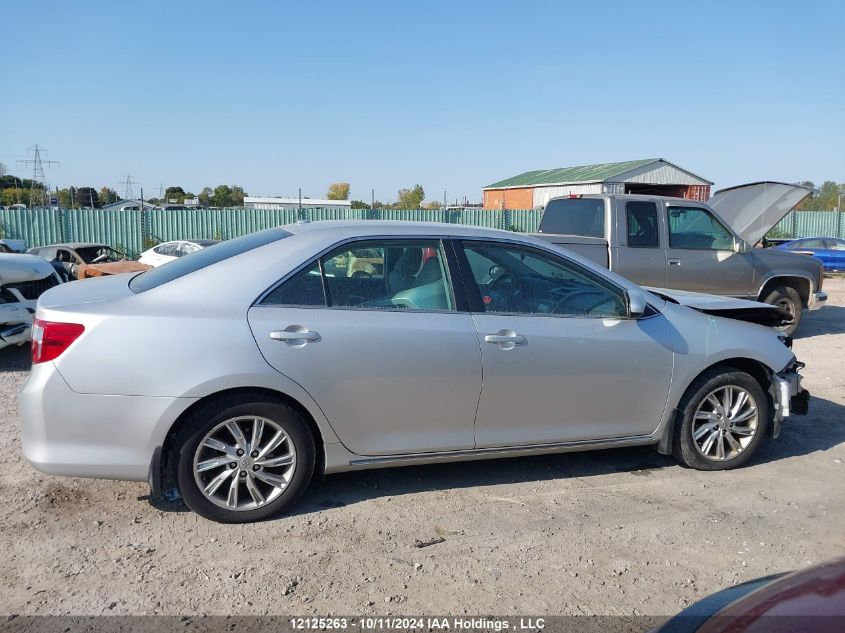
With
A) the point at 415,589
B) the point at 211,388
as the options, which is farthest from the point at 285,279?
the point at 415,589

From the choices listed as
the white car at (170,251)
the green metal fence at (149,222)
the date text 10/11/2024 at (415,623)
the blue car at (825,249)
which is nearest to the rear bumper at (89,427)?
the date text 10/11/2024 at (415,623)

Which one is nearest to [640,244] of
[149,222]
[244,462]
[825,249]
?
[244,462]

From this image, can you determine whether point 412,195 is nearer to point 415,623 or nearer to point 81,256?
point 81,256

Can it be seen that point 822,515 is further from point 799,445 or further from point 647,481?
point 799,445

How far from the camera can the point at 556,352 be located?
405 cm

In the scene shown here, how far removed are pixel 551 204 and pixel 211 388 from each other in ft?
22.3

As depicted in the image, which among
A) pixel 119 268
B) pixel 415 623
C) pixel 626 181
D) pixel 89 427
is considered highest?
pixel 626 181

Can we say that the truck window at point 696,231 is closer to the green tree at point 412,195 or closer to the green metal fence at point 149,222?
the green metal fence at point 149,222

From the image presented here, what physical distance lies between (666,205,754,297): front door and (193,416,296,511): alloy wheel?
6382mm

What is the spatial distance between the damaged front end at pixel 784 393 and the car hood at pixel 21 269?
7268 millimetres

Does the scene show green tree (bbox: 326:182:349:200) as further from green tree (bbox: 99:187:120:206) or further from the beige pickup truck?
the beige pickup truck

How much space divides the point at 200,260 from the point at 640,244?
19.9 feet

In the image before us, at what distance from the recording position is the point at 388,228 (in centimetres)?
415

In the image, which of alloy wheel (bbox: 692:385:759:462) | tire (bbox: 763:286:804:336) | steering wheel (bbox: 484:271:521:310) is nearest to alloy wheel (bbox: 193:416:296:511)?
steering wheel (bbox: 484:271:521:310)
